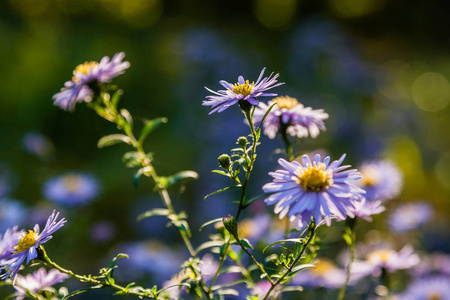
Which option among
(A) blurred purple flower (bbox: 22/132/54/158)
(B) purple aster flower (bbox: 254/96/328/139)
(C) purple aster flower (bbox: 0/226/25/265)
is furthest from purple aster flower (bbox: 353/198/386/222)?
(A) blurred purple flower (bbox: 22/132/54/158)

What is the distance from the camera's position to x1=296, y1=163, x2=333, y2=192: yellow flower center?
3.16 ft

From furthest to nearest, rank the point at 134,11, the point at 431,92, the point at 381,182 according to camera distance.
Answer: the point at 134,11, the point at 431,92, the point at 381,182

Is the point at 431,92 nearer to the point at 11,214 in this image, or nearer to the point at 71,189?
the point at 71,189

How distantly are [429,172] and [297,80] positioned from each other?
4.91 feet

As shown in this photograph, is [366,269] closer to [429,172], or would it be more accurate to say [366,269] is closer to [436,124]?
[429,172]

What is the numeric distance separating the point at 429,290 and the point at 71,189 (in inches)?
76.9

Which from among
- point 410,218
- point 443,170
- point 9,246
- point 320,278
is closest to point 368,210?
point 320,278

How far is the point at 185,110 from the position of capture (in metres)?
4.35

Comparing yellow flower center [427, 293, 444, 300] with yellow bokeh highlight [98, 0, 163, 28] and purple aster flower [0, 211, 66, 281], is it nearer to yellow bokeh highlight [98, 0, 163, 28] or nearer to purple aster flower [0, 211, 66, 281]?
purple aster flower [0, 211, 66, 281]

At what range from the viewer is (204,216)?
3316 mm

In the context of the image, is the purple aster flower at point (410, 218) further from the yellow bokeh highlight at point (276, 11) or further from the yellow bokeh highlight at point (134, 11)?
the yellow bokeh highlight at point (134, 11)

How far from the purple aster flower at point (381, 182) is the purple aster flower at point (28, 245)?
122cm

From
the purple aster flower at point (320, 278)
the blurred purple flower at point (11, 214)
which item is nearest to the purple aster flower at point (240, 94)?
the purple aster flower at point (320, 278)

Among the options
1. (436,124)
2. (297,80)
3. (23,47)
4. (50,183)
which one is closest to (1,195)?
(50,183)
